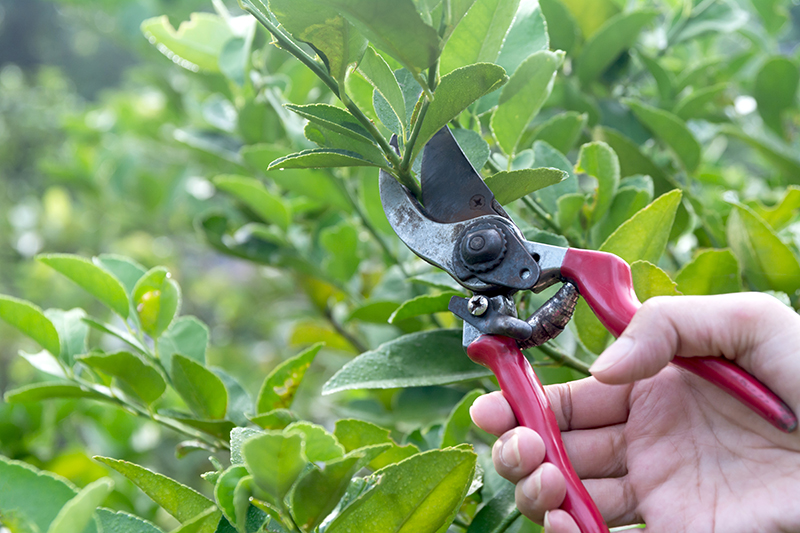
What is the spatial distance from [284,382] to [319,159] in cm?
31

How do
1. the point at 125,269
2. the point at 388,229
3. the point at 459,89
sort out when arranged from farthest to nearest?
the point at 388,229 → the point at 125,269 → the point at 459,89

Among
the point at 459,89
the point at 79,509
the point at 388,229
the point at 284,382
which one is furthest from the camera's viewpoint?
the point at 388,229

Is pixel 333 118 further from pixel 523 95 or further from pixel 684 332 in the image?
pixel 684 332

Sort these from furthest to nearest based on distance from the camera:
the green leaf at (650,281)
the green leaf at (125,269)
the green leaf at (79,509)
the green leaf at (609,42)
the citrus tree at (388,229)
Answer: the green leaf at (609,42)
the green leaf at (125,269)
the green leaf at (650,281)
the citrus tree at (388,229)
the green leaf at (79,509)

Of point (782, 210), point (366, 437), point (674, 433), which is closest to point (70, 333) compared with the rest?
point (366, 437)

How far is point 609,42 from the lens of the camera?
982mm

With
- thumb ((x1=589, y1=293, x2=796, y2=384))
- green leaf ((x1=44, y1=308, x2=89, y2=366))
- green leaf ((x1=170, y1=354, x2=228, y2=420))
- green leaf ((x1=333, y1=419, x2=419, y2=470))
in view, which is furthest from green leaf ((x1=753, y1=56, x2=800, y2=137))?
green leaf ((x1=44, y1=308, x2=89, y2=366))

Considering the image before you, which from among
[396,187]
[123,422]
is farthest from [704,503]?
[123,422]

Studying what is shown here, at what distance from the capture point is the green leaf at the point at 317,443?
473mm

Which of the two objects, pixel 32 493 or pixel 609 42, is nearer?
pixel 32 493

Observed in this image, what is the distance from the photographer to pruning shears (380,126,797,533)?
1.82 ft

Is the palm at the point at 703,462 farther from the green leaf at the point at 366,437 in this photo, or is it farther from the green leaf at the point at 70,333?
the green leaf at the point at 70,333

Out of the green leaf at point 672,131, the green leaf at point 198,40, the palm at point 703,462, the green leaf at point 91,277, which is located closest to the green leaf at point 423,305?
the palm at point 703,462

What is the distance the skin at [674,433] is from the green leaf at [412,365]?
0.25 ft
